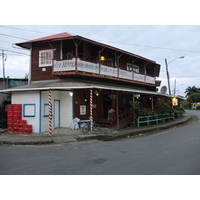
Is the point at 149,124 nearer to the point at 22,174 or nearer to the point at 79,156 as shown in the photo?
the point at 79,156

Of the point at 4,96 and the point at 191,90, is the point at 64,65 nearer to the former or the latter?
the point at 4,96

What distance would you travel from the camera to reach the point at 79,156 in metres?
7.22

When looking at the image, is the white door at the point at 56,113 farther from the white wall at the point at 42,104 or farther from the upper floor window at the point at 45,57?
the upper floor window at the point at 45,57

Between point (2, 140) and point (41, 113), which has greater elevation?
point (41, 113)

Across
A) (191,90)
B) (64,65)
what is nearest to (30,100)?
(64,65)

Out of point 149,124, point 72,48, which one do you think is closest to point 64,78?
point 72,48

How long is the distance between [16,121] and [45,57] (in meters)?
5.86

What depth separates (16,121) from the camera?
1304cm

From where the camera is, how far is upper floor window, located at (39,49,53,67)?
1556 centimetres

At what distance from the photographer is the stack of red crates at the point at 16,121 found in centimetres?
1284

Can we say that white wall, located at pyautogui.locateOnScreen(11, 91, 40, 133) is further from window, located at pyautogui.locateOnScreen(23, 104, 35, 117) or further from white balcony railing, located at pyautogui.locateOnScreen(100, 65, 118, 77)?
white balcony railing, located at pyautogui.locateOnScreen(100, 65, 118, 77)

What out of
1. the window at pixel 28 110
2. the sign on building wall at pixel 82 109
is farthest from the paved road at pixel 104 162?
the sign on building wall at pixel 82 109

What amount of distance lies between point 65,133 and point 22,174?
7.04 metres

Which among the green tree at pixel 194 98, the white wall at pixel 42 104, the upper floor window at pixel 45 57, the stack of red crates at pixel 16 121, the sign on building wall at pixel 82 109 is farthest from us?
the green tree at pixel 194 98
